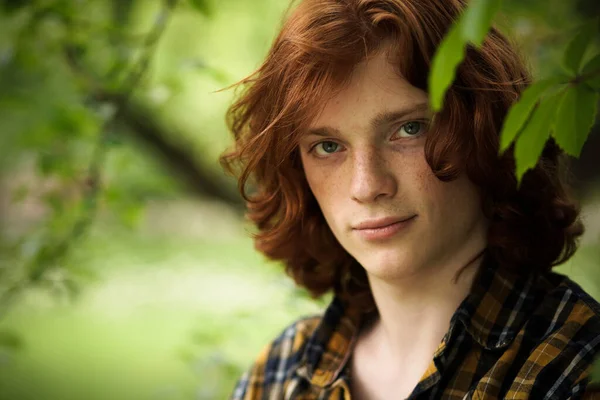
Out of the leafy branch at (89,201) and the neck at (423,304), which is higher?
the leafy branch at (89,201)

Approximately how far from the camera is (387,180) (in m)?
1.55

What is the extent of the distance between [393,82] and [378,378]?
710 mm

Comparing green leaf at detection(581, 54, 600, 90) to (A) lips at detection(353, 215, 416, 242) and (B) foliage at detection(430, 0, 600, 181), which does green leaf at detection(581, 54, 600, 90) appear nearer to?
(B) foliage at detection(430, 0, 600, 181)

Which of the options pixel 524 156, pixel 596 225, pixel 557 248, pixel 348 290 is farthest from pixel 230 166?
pixel 596 225

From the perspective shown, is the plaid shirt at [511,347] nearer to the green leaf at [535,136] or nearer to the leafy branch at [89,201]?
the green leaf at [535,136]

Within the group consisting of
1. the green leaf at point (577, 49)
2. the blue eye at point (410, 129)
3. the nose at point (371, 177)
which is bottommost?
the green leaf at point (577, 49)

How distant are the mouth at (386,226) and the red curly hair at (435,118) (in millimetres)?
129

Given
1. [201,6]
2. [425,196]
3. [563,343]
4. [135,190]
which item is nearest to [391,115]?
[425,196]

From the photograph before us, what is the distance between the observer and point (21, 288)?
257 cm

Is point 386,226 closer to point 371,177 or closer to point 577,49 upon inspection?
point 371,177

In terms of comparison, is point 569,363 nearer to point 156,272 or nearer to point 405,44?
point 405,44

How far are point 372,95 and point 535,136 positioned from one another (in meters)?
0.61

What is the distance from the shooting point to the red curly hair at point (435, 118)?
1.55 m

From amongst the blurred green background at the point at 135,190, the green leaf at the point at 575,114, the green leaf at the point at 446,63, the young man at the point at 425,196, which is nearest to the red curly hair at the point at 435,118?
the young man at the point at 425,196
